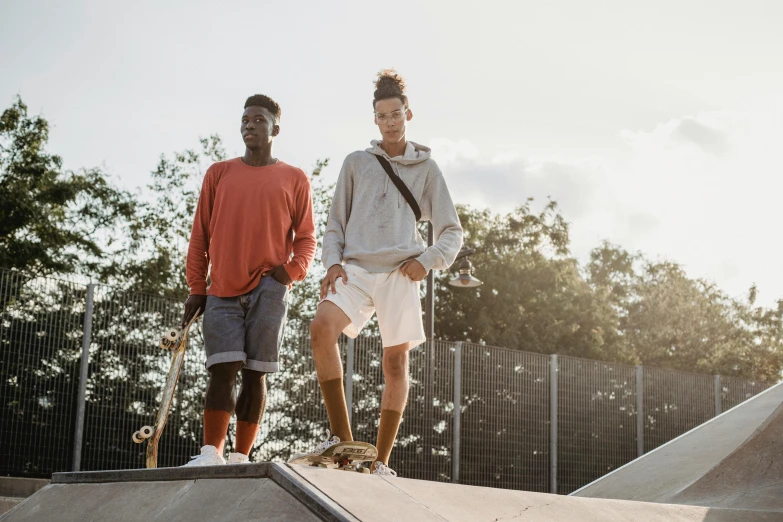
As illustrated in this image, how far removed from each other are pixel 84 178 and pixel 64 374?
42.1ft

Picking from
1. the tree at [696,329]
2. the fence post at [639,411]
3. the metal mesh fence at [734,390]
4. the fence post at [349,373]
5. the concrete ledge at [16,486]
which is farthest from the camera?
the tree at [696,329]

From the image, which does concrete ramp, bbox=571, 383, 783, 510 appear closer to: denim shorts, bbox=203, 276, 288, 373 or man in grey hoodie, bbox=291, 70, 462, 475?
man in grey hoodie, bbox=291, 70, 462, 475

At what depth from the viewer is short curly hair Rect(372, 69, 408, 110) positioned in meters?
4.36

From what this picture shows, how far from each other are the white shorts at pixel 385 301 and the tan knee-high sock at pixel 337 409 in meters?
0.26

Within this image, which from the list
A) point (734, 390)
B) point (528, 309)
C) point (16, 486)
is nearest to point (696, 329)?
point (528, 309)

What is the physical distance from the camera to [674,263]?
42.8 m

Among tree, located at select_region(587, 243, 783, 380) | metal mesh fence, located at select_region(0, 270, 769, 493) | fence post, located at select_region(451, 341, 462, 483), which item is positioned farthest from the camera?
tree, located at select_region(587, 243, 783, 380)

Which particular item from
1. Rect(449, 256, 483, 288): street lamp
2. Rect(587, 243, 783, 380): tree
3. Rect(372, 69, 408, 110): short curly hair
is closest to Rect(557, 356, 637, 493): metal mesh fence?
Rect(449, 256, 483, 288): street lamp

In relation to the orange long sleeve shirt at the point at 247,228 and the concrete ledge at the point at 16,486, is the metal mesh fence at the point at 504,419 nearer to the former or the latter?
the concrete ledge at the point at 16,486

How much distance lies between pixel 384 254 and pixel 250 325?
750 millimetres

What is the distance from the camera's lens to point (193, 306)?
4.38m

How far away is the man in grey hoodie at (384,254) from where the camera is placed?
13.5 feet

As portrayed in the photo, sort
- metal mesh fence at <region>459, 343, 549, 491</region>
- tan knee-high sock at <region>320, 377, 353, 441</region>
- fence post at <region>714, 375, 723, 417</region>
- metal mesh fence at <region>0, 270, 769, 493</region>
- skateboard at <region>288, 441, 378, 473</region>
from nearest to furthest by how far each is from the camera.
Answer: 1. skateboard at <region>288, 441, 378, 473</region>
2. tan knee-high sock at <region>320, 377, 353, 441</region>
3. metal mesh fence at <region>0, 270, 769, 493</region>
4. metal mesh fence at <region>459, 343, 549, 491</region>
5. fence post at <region>714, 375, 723, 417</region>

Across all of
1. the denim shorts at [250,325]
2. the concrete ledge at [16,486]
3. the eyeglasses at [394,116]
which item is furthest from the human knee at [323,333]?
the concrete ledge at [16,486]
